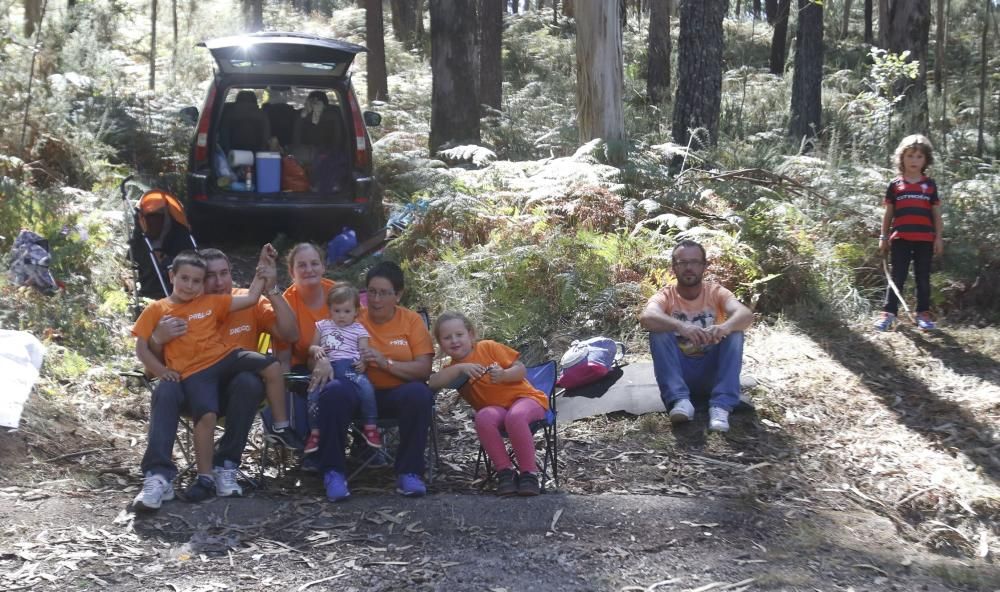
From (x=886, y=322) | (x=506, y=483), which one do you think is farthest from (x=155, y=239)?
(x=886, y=322)

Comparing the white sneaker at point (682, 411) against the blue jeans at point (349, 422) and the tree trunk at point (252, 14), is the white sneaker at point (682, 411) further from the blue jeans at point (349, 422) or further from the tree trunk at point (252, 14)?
the tree trunk at point (252, 14)

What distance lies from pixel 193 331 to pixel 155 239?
8.86ft

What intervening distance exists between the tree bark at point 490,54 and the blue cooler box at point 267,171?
679cm

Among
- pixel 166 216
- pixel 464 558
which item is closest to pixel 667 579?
pixel 464 558

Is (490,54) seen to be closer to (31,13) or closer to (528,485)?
(31,13)

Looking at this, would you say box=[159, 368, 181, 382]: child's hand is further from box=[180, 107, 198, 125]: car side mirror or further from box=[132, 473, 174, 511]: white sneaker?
box=[180, 107, 198, 125]: car side mirror

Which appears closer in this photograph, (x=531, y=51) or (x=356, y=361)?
(x=356, y=361)

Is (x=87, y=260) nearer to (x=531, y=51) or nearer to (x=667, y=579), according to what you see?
(x=667, y=579)

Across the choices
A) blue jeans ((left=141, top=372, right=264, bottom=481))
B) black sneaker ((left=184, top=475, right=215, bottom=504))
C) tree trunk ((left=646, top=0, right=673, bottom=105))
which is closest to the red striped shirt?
blue jeans ((left=141, top=372, right=264, bottom=481))

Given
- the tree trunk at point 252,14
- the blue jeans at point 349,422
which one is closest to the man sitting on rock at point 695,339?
the blue jeans at point 349,422

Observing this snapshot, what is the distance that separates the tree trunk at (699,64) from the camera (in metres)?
10.6

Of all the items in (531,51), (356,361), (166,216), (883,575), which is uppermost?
(531,51)

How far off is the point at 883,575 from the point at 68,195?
7613 millimetres

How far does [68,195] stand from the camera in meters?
9.10
